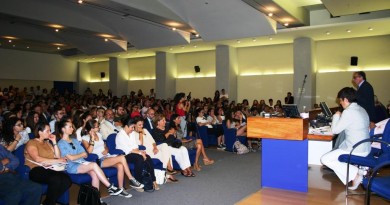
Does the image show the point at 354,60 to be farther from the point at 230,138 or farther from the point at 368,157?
the point at 368,157

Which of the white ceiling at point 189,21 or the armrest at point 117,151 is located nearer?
the armrest at point 117,151

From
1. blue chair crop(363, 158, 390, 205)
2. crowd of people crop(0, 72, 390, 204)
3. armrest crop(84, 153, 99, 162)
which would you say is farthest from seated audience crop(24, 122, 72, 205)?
blue chair crop(363, 158, 390, 205)

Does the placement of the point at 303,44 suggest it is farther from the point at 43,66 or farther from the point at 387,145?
the point at 43,66

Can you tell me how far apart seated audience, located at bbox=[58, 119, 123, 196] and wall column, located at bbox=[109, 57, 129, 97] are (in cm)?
1453

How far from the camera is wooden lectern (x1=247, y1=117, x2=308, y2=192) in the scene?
423 cm

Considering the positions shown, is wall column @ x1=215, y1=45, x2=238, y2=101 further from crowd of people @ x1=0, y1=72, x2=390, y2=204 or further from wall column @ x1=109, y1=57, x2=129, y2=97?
crowd of people @ x1=0, y1=72, x2=390, y2=204

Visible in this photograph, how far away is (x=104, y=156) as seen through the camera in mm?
5031

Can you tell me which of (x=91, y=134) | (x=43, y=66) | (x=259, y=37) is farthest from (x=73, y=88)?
(x=91, y=134)

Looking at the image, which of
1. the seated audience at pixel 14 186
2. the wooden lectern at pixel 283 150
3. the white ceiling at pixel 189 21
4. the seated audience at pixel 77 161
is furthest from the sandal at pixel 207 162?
the white ceiling at pixel 189 21

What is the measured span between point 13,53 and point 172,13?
11.3m

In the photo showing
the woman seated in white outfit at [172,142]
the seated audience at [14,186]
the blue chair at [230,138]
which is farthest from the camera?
the blue chair at [230,138]

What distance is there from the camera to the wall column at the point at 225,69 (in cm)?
1461

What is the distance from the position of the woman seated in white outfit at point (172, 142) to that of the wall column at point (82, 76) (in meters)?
16.2

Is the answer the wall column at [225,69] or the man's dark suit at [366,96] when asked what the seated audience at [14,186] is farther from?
the wall column at [225,69]
